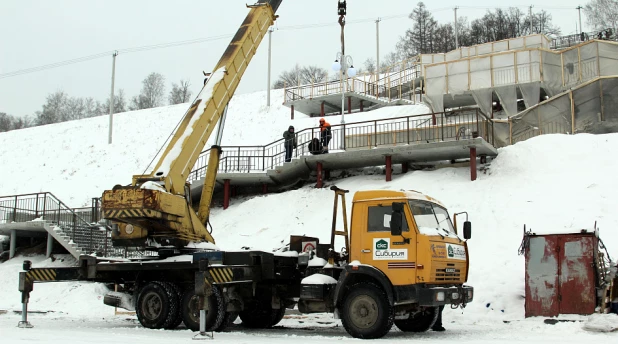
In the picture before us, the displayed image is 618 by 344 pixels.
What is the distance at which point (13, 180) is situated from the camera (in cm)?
4019

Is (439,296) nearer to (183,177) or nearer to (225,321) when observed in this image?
(225,321)

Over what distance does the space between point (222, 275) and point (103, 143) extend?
121 feet

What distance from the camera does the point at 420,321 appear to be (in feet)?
40.4

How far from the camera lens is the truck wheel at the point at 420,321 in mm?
12109

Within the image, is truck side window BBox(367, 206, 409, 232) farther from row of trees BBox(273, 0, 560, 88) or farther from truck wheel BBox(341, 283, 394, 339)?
row of trees BBox(273, 0, 560, 88)

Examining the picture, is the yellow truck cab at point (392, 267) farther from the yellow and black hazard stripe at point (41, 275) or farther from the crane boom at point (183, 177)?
the yellow and black hazard stripe at point (41, 275)

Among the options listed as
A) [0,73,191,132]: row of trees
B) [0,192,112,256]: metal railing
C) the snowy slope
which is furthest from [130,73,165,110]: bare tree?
[0,192,112,256]: metal railing

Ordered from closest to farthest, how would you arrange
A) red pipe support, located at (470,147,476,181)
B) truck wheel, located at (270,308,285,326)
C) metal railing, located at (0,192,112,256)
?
truck wheel, located at (270,308,285,326)
red pipe support, located at (470,147,476,181)
metal railing, located at (0,192,112,256)

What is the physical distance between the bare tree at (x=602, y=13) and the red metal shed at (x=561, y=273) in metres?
61.4

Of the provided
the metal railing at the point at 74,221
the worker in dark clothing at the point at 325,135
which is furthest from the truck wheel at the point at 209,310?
the worker in dark clothing at the point at 325,135

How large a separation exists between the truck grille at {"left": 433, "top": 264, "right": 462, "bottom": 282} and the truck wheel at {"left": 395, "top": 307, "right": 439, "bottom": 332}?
108 centimetres

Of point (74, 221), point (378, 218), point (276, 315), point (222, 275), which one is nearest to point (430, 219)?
point (378, 218)

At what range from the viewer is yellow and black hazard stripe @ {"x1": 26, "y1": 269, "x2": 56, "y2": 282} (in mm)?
13393

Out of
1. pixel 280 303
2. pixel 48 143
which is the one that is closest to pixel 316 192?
pixel 280 303
